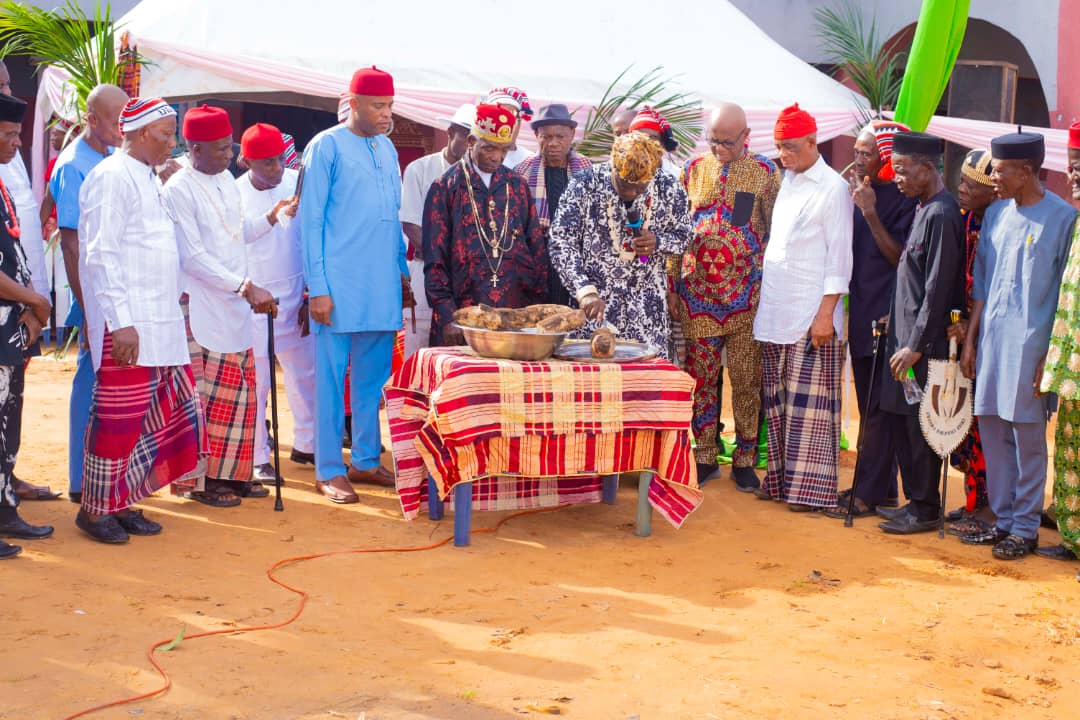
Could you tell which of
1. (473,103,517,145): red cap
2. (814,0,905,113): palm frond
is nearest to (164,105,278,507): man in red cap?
(473,103,517,145): red cap

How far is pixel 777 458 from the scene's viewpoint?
6.93 m

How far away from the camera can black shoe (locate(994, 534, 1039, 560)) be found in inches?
234

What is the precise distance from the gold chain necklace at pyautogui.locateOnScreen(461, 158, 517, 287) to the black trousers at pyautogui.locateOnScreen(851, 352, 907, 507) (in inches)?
81.4

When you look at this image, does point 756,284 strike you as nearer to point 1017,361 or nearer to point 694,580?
point 1017,361

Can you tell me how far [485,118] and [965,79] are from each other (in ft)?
28.1

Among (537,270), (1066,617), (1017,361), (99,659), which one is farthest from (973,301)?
A: (99,659)

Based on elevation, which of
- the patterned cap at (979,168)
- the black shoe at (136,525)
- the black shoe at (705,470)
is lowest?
the black shoe at (136,525)

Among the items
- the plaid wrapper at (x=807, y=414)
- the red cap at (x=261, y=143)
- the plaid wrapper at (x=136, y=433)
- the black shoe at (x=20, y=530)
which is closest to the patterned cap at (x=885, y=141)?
the plaid wrapper at (x=807, y=414)

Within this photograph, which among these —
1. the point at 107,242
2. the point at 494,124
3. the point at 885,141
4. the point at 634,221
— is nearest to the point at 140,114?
the point at 107,242

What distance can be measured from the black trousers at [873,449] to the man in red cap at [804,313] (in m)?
0.18

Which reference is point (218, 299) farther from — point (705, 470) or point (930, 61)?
point (930, 61)

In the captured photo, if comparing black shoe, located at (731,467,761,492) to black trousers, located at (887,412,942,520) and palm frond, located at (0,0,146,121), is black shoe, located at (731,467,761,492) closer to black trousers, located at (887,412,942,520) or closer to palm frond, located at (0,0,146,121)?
black trousers, located at (887,412,942,520)

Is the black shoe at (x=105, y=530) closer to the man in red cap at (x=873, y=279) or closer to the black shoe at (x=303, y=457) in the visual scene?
the black shoe at (x=303, y=457)

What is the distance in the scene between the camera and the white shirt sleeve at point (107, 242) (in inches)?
218
